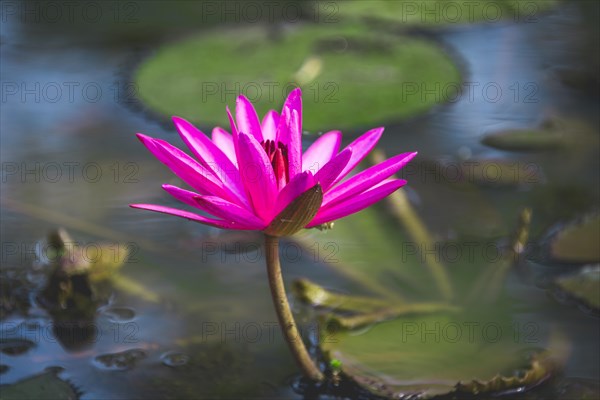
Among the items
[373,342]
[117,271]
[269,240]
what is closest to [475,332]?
[373,342]

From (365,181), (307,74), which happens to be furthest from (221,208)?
(307,74)

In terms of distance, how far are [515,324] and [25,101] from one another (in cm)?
187

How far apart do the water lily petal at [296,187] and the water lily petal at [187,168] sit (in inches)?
3.9

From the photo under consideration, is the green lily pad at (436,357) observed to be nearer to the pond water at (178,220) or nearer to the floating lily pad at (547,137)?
the pond water at (178,220)

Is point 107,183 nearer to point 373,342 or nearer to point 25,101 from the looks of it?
point 25,101

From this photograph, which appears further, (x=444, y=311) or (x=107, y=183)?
(x=107, y=183)

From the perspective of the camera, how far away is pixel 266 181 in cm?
107

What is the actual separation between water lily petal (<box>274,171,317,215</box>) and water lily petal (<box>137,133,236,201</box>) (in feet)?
0.32

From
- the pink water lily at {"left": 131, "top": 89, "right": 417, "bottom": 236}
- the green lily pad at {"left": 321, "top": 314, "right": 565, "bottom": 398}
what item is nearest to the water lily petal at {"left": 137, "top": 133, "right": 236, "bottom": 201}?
the pink water lily at {"left": 131, "top": 89, "right": 417, "bottom": 236}

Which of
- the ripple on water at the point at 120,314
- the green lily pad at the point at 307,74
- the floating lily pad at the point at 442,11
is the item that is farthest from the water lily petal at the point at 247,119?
the floating lily pad at the point at 442,11

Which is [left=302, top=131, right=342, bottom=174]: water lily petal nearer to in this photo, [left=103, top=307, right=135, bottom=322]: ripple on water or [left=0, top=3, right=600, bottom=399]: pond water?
[left=0, top=3, right=600, bottom=399]: pond water

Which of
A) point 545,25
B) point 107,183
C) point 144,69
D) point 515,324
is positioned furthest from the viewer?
point 545,25

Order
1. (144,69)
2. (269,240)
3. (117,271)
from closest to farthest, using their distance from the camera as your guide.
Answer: (269,240) < (117,271) < (144,69)

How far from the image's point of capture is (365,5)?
3.27 metres
